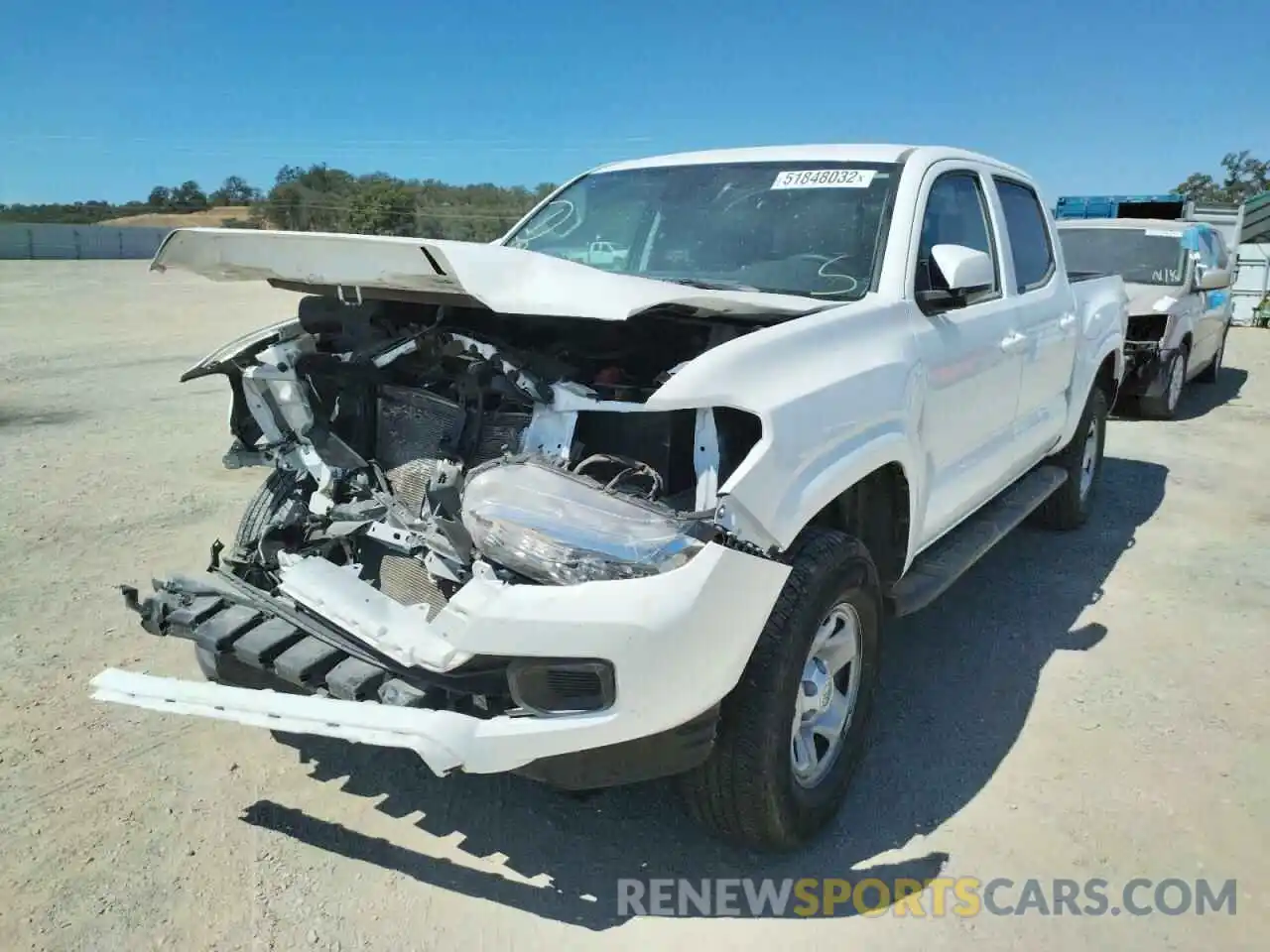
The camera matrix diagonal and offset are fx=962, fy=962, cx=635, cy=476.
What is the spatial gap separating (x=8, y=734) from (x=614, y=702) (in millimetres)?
2432

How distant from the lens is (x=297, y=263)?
281 cm

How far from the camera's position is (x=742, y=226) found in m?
3.92

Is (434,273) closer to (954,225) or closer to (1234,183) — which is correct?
(954,225)

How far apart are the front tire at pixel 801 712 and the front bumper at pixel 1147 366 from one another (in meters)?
8.03

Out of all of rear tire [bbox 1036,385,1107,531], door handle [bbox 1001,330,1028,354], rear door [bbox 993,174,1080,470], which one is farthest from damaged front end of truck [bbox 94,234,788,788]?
rear tire [bbox 1036,385,1107,531]

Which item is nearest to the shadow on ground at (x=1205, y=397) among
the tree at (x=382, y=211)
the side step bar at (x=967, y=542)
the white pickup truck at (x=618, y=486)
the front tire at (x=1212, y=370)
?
the front tire at (x=1212, y=370)

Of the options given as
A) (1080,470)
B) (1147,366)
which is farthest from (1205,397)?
(1080,470)

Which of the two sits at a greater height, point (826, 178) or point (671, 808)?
point (826, 178)

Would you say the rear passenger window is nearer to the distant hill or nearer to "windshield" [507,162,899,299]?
"windshield" [507,162,899,299]

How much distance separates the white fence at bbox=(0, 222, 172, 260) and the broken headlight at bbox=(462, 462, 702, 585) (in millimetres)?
37878

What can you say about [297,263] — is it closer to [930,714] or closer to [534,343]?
[534,343]

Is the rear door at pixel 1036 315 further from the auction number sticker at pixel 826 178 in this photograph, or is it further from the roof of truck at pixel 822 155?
the auction number sticker at pixel 826 178

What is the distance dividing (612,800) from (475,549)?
3.81 ft

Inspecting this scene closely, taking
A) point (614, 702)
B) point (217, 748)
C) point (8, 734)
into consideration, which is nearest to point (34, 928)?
point (217, 748)
